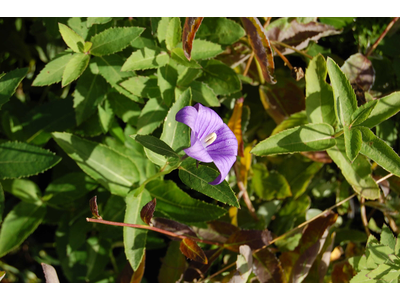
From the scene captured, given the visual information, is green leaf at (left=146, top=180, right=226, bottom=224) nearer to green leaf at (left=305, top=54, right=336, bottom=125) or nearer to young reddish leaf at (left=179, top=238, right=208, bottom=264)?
young reddish leaf at (left=179, top=238, right=208, bottom=264)

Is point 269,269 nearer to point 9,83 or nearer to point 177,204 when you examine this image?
point 177,204

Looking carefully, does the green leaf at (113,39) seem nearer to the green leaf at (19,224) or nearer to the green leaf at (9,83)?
the green leaf at (9,83)

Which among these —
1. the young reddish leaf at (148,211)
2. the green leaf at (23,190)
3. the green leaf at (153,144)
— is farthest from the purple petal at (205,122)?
the green leaf at (23,190)

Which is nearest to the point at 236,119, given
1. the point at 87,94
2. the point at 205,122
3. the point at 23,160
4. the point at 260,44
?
the point at 260,44

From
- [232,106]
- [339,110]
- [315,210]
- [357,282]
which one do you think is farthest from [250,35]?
[357,282]

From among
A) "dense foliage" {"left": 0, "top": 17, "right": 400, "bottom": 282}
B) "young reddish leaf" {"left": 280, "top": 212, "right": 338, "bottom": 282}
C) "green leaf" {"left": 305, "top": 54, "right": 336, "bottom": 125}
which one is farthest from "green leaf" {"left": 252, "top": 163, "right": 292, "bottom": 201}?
"green leaf" {"left": 305, "top": 54, "right": 336, "bottom": 125}

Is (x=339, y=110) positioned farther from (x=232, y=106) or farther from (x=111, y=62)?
(x=111, y=62)

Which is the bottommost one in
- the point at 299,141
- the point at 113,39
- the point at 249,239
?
the point at 249,239

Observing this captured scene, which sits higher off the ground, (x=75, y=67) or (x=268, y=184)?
(x=75, y=67)
